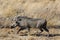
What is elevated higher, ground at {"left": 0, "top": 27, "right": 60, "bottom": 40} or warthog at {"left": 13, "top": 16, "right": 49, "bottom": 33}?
warthog at {"left": 13, "top": 16, "right": 49, "bottom": 33}

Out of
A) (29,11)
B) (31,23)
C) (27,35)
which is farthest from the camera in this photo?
(29,11)

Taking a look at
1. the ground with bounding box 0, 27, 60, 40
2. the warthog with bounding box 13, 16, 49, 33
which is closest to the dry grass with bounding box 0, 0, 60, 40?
the ground with bounding box 0, 27, 60, 40

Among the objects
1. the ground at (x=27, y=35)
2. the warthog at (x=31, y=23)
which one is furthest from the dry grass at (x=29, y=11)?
the warthog at (x=31, y=23)

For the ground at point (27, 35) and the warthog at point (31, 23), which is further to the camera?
the warthog at point (31, 23)

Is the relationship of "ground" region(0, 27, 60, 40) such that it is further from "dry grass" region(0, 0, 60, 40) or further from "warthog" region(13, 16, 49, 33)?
"warthog" region(13, 16, 49, 33)

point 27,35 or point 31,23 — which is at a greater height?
point 31,23

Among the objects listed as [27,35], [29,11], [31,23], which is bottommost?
[27,35]

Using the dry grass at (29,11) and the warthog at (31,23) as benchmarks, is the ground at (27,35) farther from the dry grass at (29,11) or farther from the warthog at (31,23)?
the warthog at (31,23)

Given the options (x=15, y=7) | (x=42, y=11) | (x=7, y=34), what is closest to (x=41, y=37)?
(x=7, y=34)

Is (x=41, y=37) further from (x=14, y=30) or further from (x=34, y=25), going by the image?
(x=14, y=30)

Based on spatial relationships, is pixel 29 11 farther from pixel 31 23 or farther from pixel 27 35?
pixel 27 35

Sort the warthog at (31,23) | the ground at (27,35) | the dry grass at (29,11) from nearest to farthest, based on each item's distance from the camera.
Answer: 1. the ground at (27,35)
2. the warthog at (31,23)
3. the dry grass at (29,11)

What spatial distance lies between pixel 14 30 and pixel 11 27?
1.49 feet

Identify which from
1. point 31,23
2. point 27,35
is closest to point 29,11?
point 31,23
